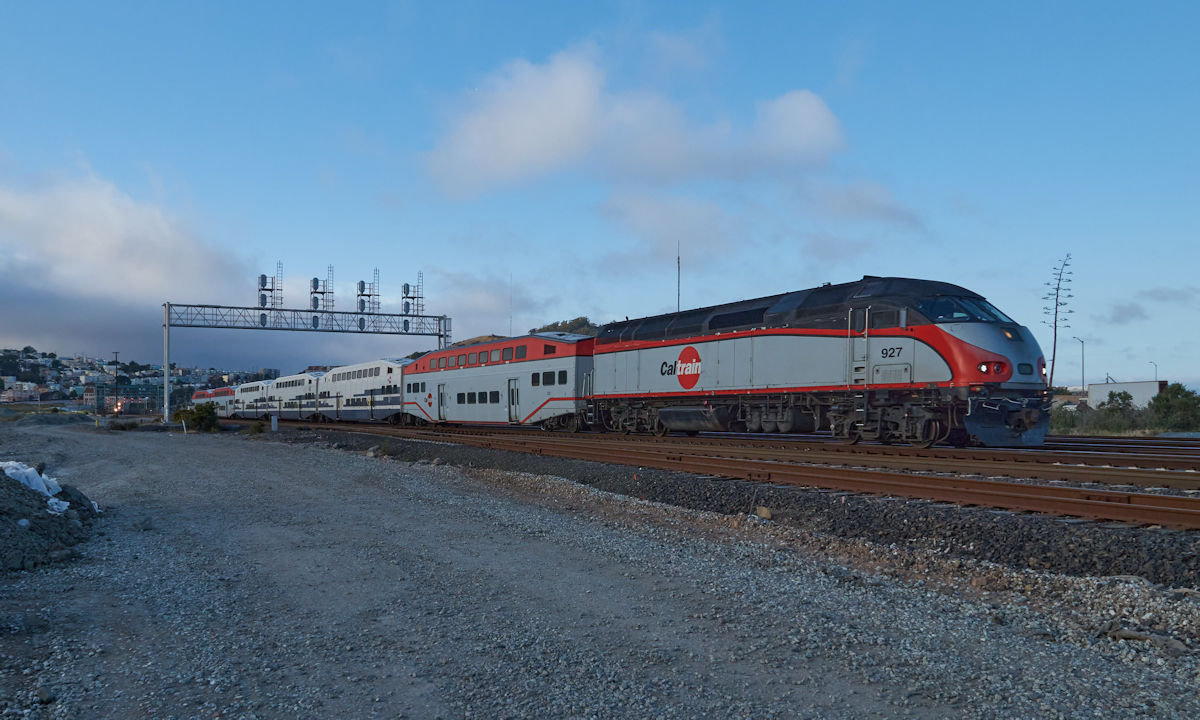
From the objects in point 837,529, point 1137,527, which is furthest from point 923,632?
point 1137,527

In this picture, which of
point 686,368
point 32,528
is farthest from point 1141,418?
point 32,528

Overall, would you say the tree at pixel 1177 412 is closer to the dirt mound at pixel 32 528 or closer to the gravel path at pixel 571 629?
the gravel path at pixel 571 629

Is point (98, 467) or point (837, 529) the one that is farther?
point (98, 467)

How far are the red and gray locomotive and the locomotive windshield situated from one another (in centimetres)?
3

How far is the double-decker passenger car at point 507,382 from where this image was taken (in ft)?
83.1

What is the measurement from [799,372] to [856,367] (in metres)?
1.65

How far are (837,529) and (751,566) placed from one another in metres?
1.98

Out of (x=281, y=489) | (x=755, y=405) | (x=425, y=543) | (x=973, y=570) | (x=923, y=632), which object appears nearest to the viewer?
(x=923, y=632)

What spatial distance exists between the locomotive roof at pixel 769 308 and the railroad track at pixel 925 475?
133 inches

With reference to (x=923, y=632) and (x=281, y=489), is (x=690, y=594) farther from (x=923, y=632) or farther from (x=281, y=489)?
(x=281, y=489)

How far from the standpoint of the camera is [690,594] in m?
6.30

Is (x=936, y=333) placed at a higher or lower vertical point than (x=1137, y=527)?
higher

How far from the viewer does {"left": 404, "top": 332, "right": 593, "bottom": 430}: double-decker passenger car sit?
2534cm

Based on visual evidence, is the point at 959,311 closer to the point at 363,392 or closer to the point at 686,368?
the point at 686,368
